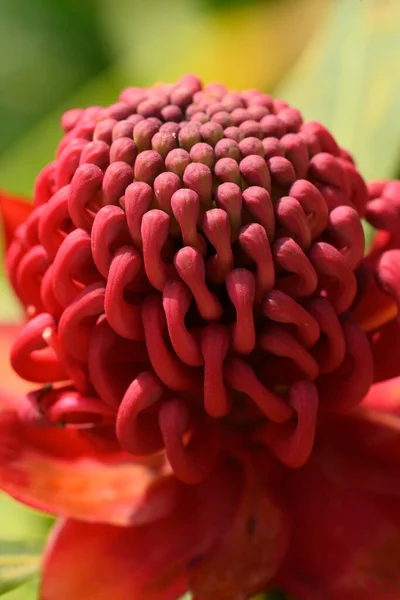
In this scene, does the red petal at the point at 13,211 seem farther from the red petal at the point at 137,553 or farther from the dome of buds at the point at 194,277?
the red petal at the point at 137,553

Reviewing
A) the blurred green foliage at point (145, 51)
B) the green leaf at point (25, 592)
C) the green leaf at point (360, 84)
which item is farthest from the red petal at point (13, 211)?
the green leaf at point (360, 84)

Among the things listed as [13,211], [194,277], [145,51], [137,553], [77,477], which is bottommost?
[137,553]

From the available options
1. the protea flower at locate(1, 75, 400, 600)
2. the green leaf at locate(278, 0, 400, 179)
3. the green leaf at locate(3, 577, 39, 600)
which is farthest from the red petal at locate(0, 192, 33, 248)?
the green leaf at locate(278, 0, 400, 179)

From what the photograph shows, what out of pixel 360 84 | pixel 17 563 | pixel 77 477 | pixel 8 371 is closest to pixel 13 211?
pixel 8 371

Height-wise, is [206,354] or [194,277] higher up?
[194,277]

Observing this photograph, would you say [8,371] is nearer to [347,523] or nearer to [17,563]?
[17,563]
